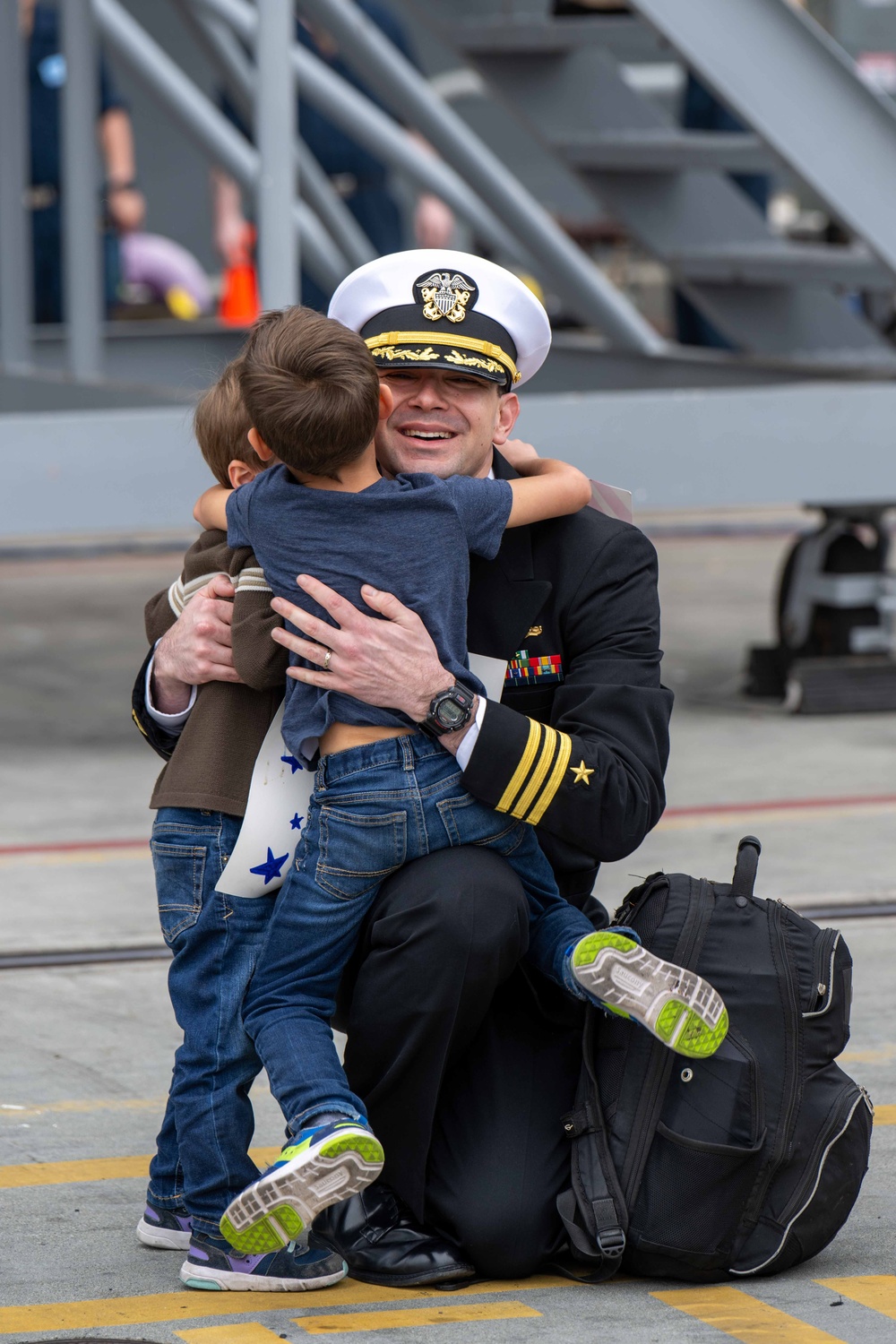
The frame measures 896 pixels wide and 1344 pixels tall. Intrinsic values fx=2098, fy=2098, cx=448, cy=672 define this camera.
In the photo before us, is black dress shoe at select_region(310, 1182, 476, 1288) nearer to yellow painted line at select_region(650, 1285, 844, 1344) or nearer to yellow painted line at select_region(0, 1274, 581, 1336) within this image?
yellow painted line at select_region(0, 1274, 581, 1336)

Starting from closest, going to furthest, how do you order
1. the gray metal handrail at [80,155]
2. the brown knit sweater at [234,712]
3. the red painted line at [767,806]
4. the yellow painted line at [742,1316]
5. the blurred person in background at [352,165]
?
the yellow painted line at [742,1316] → the brown knit sweater at [234,712] → the red painted line at [767,806] → the gray metal handrail at [80,155] → the blurred person in background at [352,165]

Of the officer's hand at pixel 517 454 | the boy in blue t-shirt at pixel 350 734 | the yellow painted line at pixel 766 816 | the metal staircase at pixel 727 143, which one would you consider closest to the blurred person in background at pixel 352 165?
the metal staircase at pixel 727 143

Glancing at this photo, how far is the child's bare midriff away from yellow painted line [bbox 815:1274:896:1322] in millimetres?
995

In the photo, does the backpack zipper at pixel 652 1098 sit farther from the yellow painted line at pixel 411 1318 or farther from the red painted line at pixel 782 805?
the red painted line at pixel 782 805

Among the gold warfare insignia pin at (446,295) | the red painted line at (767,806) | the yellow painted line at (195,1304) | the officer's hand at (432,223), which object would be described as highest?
the officer's hand at (432,223)

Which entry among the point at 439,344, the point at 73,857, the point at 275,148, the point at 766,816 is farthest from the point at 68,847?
the point at 439,344

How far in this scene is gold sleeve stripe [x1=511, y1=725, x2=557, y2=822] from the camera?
2951 millimetres

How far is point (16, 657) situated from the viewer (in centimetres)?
892

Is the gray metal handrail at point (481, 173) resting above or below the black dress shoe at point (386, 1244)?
above

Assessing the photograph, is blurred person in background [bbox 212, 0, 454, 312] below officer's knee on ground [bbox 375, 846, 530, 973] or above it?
above

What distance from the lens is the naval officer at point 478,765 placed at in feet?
9.61

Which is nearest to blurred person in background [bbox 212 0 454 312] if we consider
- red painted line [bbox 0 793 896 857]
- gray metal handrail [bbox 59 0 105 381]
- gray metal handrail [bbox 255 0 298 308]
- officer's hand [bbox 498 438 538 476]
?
gray metal handrail [bbox 59 0 105 381]

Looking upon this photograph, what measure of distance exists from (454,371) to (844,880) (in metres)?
Answer: 2.63

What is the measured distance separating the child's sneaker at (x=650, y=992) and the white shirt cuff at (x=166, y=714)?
2.44 feet
